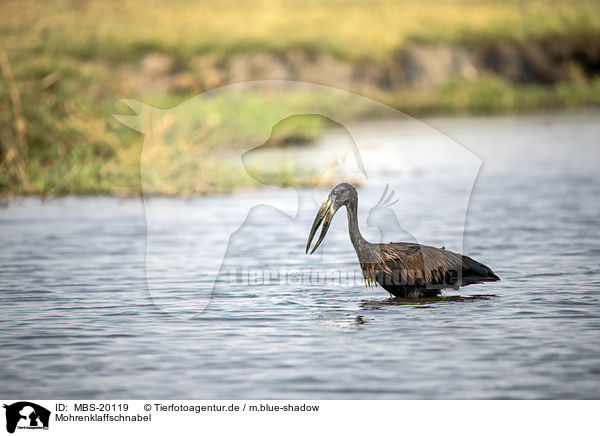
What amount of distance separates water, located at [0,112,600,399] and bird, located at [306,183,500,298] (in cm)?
20

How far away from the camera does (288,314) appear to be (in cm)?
1015

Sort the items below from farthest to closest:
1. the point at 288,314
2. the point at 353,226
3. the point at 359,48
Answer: the point at 359,48 < the point at 353,226 < the point at 288,314

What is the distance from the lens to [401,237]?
14.4 metres

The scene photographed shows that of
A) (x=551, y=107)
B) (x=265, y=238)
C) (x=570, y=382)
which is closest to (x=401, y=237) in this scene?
(x=265, y=238)

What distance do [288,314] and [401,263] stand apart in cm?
117

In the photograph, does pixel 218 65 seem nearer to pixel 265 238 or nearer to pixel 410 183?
pixel 410 183

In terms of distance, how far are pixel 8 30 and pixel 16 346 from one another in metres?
13.2
